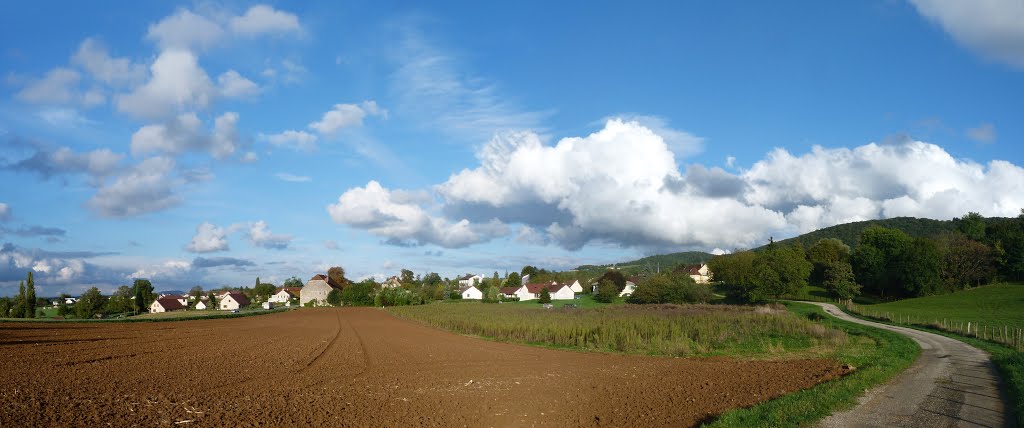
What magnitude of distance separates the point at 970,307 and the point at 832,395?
5445cm

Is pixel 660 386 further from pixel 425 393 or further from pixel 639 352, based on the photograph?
pixel 639 352

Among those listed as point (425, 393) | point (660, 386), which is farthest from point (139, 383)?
point (660, 386)

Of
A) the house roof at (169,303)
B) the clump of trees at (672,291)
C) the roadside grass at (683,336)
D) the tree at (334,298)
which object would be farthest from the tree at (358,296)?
the roadside grass at (683,336)

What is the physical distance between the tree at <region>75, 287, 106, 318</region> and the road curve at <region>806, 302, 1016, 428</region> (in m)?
Answer: 89.0

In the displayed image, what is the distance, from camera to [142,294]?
9225 centimetres

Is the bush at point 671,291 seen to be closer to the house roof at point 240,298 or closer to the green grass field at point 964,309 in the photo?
the green grass field at point 964,309

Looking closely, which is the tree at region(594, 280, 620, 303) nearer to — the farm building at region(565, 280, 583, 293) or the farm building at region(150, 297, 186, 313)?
the farm building at region(565, 280, 583, 293)

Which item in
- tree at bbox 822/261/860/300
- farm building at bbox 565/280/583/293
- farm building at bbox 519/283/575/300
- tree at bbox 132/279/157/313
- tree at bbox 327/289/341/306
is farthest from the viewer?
farm building at bbox 565/280/583/293

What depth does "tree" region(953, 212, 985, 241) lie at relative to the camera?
309ft

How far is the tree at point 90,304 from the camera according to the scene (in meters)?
73.1

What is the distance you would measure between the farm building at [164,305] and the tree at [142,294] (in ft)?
12.5

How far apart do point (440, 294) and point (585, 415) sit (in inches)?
4596

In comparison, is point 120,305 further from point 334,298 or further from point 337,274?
point 337,274

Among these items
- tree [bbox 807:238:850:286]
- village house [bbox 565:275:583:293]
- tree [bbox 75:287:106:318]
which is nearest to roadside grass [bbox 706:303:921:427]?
tree [bbox 807:238:850:286]
